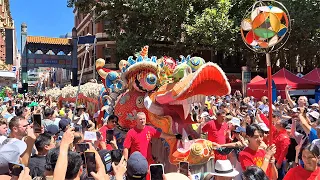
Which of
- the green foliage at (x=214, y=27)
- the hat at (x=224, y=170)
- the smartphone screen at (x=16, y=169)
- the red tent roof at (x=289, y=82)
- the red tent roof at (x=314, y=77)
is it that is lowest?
the hat at (x=224, y=170)

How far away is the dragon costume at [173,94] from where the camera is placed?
543 centimetres

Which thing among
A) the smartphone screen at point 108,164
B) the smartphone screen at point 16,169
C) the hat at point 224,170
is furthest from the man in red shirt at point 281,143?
the smartphone screen at point 16,169

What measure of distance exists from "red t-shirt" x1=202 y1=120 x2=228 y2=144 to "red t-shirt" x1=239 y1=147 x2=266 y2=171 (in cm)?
181

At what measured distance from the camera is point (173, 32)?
66.5ft

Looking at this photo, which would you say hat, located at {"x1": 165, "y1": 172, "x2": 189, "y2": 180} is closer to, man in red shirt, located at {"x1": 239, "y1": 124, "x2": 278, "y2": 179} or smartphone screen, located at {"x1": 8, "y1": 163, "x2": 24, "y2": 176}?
smartphone screen, located at {"x1": 8, "y1": 163, "x2": 24, "y2": 176}

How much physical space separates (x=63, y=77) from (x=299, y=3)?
50.8m

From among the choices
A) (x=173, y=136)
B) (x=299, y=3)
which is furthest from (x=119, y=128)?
(x=299, y=3)

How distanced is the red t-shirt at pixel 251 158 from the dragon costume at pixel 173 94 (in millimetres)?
1267

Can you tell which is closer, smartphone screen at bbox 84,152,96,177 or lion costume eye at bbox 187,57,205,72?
smartphone screen at bbox 84,152,96,177

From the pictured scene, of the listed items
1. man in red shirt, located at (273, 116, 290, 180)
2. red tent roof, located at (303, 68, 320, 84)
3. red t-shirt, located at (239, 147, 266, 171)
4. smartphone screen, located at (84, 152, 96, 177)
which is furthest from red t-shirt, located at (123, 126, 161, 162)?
red tent roof, located at (303, 68, 320, 84)

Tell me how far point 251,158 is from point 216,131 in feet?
6.36

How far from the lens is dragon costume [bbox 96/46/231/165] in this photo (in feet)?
17.8

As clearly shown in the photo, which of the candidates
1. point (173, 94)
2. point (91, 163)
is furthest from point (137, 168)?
point (173, 94)

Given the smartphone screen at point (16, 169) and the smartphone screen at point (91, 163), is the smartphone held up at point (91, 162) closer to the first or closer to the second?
the smartphone screen at point (91, 163)
